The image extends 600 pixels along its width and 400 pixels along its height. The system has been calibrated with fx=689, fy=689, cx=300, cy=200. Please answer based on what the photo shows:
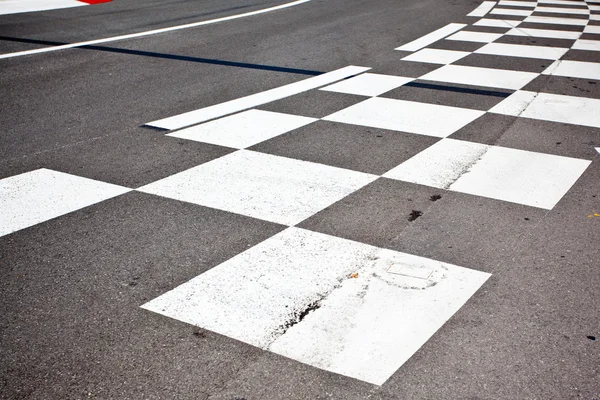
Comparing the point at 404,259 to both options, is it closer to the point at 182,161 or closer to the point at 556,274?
the point at 556,274

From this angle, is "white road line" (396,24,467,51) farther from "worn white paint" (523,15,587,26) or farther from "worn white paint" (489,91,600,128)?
"worn white paint" (489,91,600,128)

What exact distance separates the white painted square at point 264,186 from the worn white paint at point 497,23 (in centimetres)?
733

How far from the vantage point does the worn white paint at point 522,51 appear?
892 centimetres

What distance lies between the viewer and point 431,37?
→ 32.9 feet

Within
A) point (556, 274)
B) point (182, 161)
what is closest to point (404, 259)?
point (556, 274)

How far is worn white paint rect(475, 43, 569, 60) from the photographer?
8.92 metres

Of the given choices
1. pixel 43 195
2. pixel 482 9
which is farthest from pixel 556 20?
pixel 43 195

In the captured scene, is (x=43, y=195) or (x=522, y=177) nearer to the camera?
(x=43, y=195)

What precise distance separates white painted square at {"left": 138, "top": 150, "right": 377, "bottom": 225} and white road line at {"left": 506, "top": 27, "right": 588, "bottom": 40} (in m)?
6.69

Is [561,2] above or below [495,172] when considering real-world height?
below

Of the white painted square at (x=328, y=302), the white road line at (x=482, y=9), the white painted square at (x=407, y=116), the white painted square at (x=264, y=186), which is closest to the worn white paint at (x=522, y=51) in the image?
the white painted square at (x=407, y=116)

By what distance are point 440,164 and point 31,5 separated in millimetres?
10142

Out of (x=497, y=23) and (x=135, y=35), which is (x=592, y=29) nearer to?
(x=497, y=23)

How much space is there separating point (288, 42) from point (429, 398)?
7.58 m
